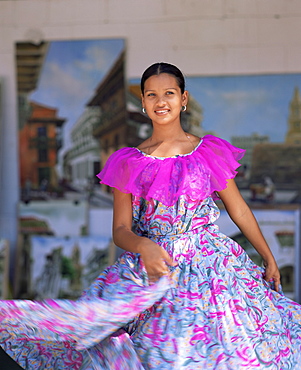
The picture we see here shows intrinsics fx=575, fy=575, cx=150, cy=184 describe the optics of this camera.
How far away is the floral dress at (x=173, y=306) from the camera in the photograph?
6.03ft

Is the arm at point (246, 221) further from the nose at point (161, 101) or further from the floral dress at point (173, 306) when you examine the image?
the nose at point (161, 101)

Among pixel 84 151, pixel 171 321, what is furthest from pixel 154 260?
pixel 84 151

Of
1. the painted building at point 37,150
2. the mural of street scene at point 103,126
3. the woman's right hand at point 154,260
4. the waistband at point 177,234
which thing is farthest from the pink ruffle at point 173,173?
the painted building at point 37,150

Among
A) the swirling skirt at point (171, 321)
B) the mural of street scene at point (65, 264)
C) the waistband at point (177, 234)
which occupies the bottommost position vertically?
the mural of street scene at point (65, 264)

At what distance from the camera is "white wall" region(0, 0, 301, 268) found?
15.0ft

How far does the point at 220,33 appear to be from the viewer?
4.62 m

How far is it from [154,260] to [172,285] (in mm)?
164

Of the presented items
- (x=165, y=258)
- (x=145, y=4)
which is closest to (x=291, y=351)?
(x=165, y=258)

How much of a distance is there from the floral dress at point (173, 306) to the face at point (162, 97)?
16cm

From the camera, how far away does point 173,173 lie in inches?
82.7

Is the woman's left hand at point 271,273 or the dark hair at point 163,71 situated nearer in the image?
the dark hair at point 163,71

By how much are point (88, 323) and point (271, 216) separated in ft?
9.94

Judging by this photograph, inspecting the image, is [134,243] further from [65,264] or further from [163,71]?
[65,264]

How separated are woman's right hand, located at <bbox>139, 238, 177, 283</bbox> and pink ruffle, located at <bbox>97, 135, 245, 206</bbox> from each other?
23 centimetres
